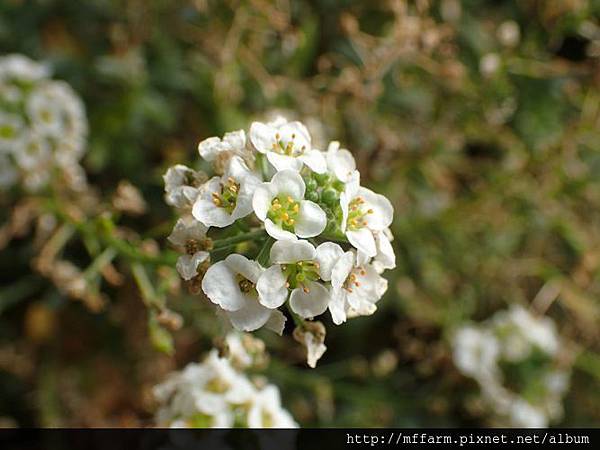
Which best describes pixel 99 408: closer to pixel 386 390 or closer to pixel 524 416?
pixel 386 390

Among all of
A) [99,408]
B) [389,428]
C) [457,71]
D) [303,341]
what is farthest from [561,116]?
[99,408]

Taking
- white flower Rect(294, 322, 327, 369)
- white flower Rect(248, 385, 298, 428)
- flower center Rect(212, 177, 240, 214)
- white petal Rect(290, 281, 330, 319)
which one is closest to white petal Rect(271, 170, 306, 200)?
flower center Rect(212, 177, 240, 214)

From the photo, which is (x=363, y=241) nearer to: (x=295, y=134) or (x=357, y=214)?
(x=357, y=214)

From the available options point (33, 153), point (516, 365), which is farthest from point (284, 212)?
point (516, 365)

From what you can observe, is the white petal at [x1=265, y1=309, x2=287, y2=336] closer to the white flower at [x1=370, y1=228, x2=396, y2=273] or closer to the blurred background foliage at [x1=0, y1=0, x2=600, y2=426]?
the white flower at [x1=370, y1=228, x2=396, y2=273]

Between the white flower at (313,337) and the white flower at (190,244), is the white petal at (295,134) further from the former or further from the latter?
the white flower at (313,337)
